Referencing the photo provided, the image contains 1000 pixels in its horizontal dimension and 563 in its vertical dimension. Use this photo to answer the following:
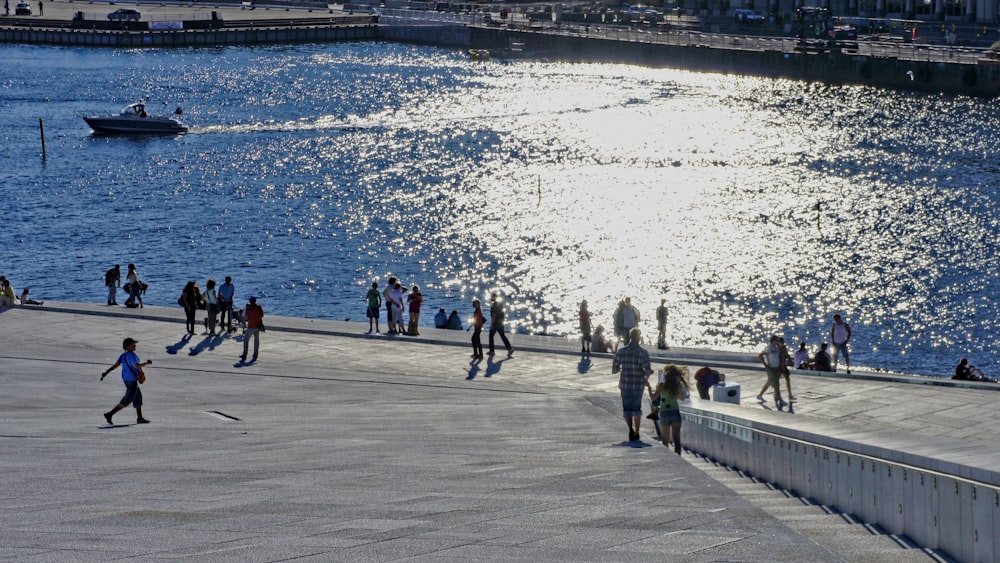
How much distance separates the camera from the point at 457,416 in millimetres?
18312

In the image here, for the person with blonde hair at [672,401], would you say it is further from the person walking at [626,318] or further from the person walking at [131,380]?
the person walking at [626,318]

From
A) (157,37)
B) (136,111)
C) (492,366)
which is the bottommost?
(492,366)

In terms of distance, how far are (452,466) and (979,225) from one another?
49051mm

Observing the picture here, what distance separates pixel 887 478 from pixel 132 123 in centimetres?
8358

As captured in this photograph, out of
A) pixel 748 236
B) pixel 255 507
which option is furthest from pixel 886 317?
pixel 255 507

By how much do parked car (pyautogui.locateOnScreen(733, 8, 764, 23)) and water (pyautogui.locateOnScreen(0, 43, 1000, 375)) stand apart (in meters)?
12.9

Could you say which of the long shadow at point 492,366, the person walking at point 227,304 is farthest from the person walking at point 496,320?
the person walking at point 227,304

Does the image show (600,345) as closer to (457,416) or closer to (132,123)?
(457,416)

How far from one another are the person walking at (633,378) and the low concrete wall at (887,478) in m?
1.00

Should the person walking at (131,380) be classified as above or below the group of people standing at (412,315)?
above

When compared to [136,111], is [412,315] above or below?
below

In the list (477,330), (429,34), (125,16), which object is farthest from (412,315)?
(125,16)

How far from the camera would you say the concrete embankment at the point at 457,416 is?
10805mm

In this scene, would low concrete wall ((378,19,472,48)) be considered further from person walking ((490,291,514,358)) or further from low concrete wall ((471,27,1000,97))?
person walking ((490,291,514,358))
